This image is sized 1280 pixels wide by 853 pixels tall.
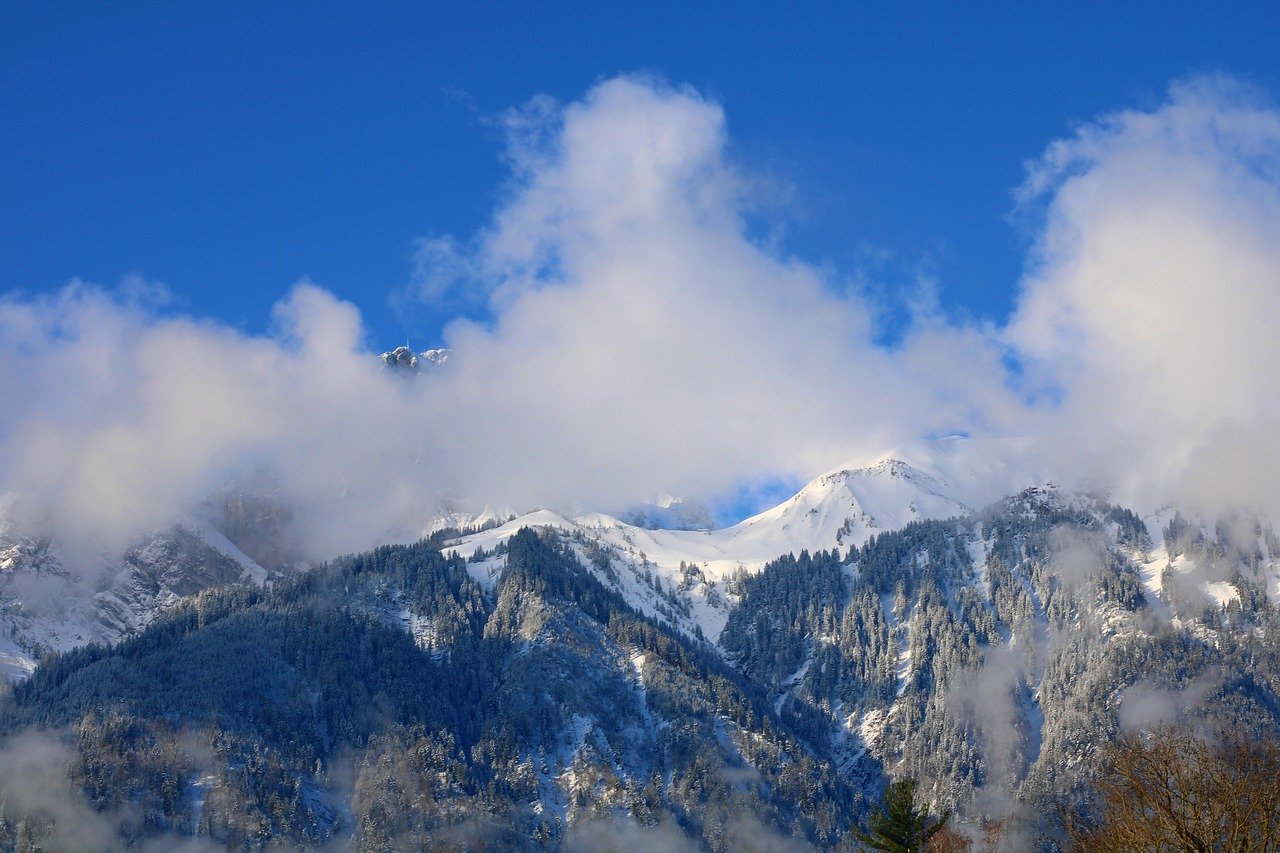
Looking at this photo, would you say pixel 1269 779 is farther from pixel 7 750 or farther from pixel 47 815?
pixel 7 750

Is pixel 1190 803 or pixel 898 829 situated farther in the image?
pixel 898 829

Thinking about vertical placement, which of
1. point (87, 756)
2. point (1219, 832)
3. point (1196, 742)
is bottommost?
point (1219, 832)

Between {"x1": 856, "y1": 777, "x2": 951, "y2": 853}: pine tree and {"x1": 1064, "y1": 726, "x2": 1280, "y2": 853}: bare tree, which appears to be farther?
{"x1": 856, "y1": 777, "x2": 951, "y2": 853}: pine tree

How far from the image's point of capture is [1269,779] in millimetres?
47375

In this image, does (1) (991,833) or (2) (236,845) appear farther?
(2) (236,845)

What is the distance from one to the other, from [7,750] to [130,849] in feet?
111

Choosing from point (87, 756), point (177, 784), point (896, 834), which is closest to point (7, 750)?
point (87, 756)

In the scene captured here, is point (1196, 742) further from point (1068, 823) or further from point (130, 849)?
point (130, 849)

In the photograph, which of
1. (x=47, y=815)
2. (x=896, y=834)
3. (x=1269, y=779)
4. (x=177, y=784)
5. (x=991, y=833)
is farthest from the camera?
(x=177, y=784)

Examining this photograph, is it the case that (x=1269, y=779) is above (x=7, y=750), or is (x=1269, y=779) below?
below

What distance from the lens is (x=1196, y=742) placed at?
48125 millimetres

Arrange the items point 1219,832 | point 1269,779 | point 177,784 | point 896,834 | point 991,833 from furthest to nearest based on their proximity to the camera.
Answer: point 177,784
point 991,833
point 896,834
point 1269,779
point 1219,832

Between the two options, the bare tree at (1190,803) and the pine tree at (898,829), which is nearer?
the bare tree at (1190,803)

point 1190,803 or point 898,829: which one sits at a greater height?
point 898,829
